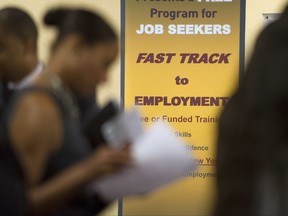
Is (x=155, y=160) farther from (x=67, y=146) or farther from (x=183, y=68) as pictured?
(x=183, y=68)

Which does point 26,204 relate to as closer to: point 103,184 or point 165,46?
point 103,184

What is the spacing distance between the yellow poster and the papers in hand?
3.33 m

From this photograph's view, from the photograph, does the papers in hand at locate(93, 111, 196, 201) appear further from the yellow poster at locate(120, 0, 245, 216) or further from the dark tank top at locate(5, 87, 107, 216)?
the yellow poster at locate(120, 0, 245, 216)

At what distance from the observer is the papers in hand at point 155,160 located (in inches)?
86.2

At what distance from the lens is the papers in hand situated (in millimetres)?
2189

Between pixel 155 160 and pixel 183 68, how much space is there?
3472 millimetres

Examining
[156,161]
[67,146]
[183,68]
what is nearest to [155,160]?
[156,161]

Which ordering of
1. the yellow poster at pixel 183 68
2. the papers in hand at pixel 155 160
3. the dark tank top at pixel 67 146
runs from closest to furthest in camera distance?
the papers in hand at pixel 155 160, the dark tank top at pixel 67 146, the yellow poster at pixel 183 68

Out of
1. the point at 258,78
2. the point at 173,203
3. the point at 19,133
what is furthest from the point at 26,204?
the point at 173,203

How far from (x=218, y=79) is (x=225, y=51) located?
0.63 ft

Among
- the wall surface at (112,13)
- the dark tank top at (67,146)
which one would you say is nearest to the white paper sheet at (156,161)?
the dark tank top at (67,146)

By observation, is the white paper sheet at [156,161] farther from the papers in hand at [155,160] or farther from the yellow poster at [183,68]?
the yellow poster at [183,68]

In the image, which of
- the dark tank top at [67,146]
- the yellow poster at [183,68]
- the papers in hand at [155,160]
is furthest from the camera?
the yellow poster at [183,68]

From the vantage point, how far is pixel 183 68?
222 inches
